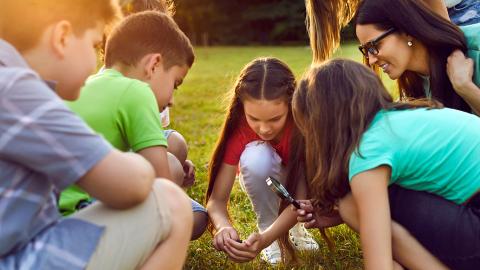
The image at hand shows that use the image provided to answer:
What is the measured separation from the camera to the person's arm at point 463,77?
2980mm

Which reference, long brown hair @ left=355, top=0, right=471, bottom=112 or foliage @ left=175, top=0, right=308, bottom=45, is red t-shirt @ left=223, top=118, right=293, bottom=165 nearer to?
long brown hair @ left=355, top=0, right=471, bottom=112

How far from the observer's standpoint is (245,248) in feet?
8.88

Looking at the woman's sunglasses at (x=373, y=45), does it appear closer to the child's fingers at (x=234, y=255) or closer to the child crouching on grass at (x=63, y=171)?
the child's fingers at (x=234, y=255)

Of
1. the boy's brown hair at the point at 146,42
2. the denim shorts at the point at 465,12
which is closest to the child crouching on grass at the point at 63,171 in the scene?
the boy's brown hair at the point at 146,42

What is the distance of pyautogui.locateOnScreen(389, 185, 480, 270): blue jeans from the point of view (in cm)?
231

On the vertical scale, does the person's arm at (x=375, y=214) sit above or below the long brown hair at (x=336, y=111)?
below

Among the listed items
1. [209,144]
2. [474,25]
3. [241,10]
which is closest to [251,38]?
[241,10]

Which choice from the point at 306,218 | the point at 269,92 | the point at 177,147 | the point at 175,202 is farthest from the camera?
the point at 177,147

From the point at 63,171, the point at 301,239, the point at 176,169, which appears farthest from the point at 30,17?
the point at 301,239

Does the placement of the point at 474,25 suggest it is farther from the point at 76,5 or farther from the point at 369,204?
the point at 76,5

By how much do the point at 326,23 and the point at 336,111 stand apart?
109 cm

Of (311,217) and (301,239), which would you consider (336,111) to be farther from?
(301,239)

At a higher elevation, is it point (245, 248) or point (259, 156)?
point (259, 156)

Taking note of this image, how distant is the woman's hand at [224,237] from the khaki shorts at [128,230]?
90 centimetres
